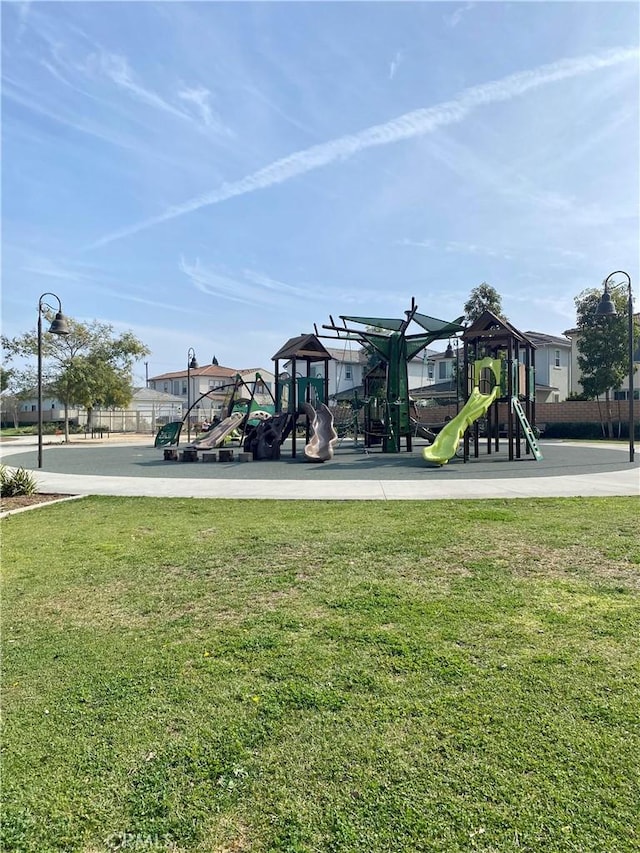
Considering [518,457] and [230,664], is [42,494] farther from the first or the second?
[518,457]

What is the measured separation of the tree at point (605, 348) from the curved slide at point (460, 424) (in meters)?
15.2

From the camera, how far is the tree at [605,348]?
29.0 m

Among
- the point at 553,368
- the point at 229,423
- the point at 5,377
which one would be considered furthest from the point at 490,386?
the point at 5,377

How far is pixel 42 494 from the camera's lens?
34.1 feet

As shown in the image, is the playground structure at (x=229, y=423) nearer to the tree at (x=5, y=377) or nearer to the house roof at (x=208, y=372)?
the tree at (x=5, y=377)

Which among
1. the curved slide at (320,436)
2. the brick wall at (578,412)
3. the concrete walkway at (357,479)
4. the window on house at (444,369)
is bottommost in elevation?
the concrete walkway at (357,479)

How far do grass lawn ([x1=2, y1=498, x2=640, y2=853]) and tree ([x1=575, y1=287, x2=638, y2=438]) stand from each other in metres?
26.8

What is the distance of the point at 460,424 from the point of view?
665 inches

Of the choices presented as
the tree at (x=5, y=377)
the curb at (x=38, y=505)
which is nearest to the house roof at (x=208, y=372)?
the tree at (x=5, y=377)

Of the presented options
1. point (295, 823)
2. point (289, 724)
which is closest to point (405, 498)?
point (289, 724)

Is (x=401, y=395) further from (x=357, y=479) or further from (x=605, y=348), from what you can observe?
Answer: (x=605, y=348)

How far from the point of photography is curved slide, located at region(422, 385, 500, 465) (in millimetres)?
16062

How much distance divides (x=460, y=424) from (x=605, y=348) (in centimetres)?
1739

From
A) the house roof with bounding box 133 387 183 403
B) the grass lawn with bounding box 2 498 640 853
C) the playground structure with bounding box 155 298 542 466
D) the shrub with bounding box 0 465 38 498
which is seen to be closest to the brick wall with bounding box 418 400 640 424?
the playground structure with bounding box 155 298 542 466
